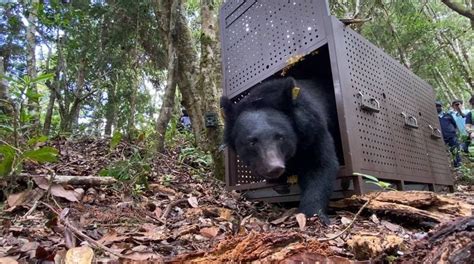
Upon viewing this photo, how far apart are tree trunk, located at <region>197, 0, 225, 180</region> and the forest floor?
77 cm

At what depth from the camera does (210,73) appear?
6.16m

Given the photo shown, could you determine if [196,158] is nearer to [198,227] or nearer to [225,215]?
[225,215]

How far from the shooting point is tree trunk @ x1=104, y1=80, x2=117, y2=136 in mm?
10250

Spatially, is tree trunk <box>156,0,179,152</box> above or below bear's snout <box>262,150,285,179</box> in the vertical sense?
above

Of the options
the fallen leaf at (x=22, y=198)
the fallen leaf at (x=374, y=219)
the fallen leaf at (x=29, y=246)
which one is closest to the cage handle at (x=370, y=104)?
the fallen leaf at (x=374, y=219)

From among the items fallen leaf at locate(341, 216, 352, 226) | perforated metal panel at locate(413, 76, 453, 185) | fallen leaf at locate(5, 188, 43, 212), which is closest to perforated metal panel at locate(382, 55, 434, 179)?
perforated metal panel at locate(413, 76, 453, 185)

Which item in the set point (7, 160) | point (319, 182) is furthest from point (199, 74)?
point (7, 160)

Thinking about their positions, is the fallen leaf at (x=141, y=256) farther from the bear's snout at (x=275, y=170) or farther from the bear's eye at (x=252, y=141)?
the bear's eye at (x=252, y=141)

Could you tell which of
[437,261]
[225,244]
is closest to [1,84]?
[225,244]

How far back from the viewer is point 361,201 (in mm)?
3225

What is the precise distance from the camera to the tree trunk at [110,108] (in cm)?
1025

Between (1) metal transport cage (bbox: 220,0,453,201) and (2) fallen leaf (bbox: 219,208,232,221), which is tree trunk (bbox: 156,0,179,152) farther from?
(2) fallen leaf (bbox: 219,208,232,221)

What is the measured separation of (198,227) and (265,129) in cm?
141

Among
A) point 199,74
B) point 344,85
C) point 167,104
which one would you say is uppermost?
point 199,74
